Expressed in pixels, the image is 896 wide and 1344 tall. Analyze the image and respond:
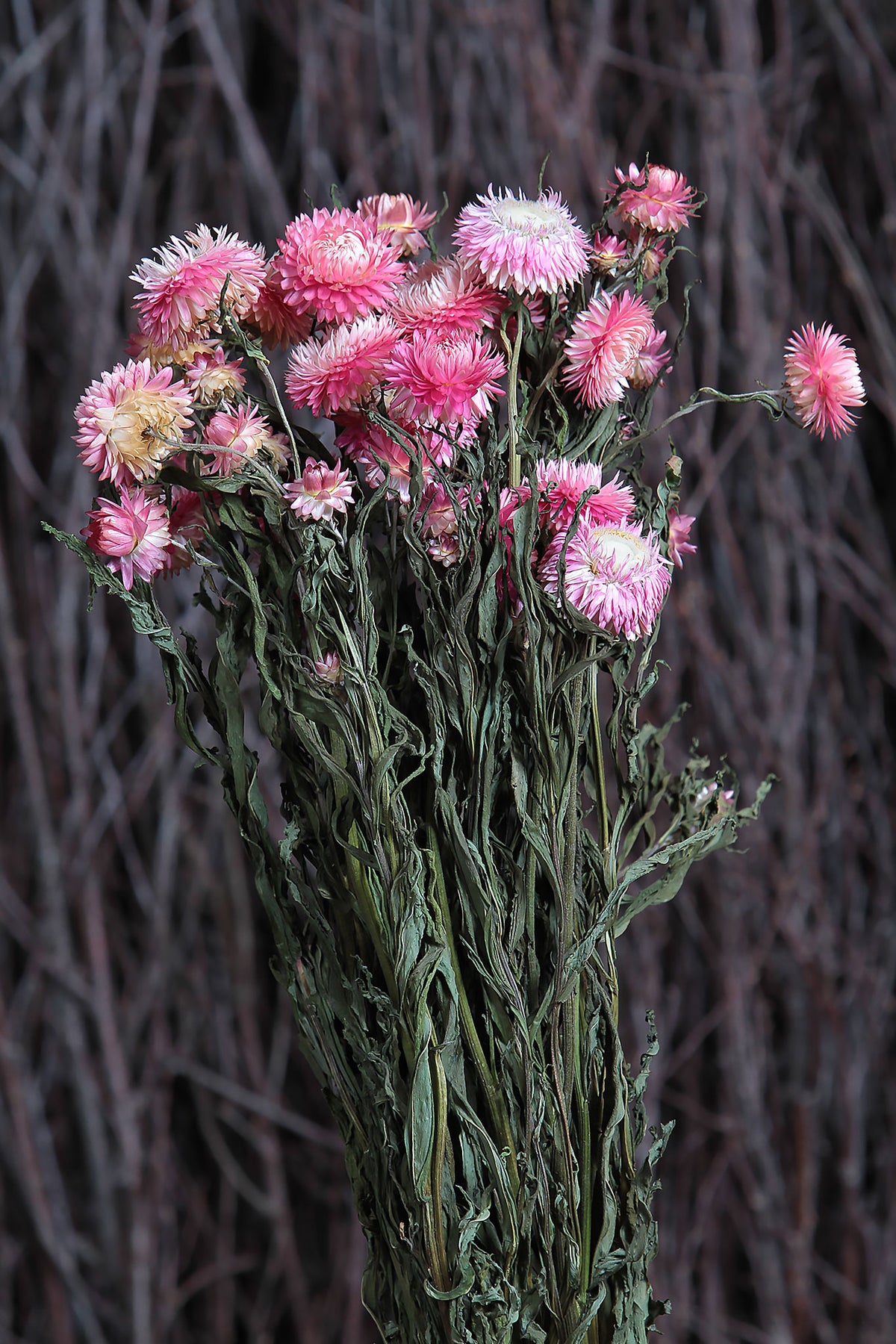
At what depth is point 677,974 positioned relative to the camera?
1131 mm

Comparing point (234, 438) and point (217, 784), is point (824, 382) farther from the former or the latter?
point (217, 784)

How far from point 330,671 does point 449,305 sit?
0.15 metres

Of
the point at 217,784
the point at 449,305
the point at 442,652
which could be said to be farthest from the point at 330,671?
the point at 217,784

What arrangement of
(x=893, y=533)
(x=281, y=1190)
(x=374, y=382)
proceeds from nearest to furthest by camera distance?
Result: (x=374, y=382) < (x=281, y=1190) < (x=893, y=533)

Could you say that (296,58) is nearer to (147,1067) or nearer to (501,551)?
(501,551)

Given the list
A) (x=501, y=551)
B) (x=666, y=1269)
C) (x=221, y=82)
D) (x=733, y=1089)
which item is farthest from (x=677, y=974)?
(x=221, y=82)

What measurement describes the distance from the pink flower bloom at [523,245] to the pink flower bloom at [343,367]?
0.14 ft

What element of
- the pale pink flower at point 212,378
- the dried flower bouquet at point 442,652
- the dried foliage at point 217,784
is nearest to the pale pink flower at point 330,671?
the dried flower bouquet at point 442,652

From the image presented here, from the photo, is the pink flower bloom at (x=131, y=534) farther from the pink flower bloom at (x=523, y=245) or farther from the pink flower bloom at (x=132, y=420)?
the pink flower bloom at (x=523, y=245)

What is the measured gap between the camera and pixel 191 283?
403 millimetres

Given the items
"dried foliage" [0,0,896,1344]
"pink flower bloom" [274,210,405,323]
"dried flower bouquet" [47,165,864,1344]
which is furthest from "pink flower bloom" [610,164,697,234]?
"dried foliage" [0,0,896,1344]

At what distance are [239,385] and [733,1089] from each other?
95 centimetres

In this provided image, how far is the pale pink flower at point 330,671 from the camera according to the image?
414mm

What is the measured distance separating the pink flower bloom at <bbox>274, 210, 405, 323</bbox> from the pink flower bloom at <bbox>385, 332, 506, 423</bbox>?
1.4 inches
